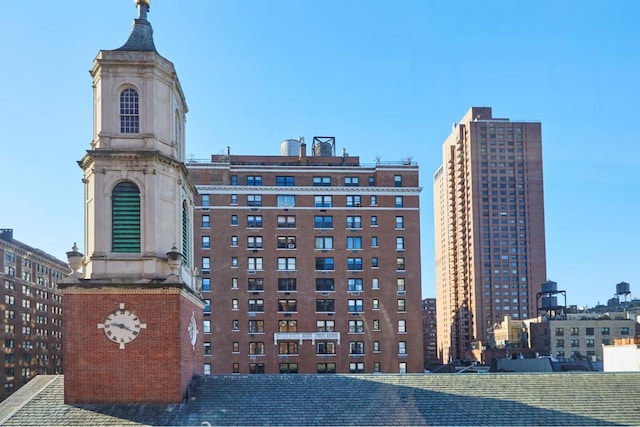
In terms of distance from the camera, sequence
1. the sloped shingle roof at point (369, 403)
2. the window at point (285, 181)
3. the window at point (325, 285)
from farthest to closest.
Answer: the window at point (285, 181)
the window at point (325, 285)
the sloped shingle roof at point (369, 403)

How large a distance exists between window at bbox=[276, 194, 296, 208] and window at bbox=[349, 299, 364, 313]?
1326 centimetres

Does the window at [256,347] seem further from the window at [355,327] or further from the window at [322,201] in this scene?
the window at [322,201]

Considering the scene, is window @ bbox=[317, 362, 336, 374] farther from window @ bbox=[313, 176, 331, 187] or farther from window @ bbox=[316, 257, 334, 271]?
window @ bbox=[313, 176, 331, 187]

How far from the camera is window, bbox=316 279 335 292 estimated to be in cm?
7894

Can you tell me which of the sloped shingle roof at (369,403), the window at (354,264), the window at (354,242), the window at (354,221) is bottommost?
the sloped shingle roof at (369,403)

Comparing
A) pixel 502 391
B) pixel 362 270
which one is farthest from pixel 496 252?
pixel 502 391

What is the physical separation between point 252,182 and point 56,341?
7984 cm

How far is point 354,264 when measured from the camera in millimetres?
79188

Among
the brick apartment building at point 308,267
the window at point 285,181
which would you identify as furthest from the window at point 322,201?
the window at point 285,181

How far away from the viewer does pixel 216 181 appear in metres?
79.9

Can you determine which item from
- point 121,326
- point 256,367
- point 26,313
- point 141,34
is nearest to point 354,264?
point 256,367

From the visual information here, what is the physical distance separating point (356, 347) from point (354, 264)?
956 centimetres

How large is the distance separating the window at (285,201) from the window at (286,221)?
1.30 meters

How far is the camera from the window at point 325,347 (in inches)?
3078
